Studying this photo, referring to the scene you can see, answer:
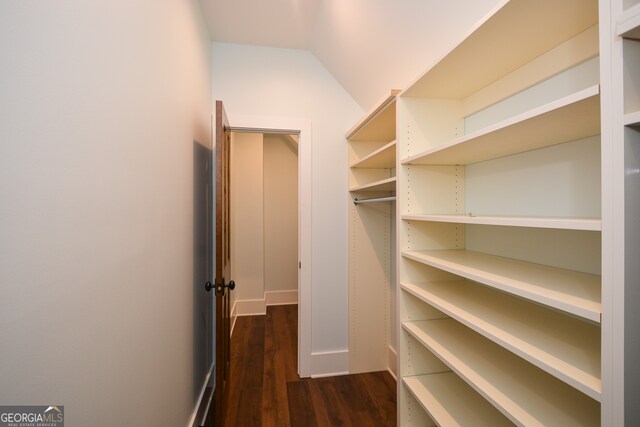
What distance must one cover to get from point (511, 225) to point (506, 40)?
2.11 ft

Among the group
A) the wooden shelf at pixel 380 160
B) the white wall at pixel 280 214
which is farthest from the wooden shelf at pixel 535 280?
the white wall at pixel 280 214

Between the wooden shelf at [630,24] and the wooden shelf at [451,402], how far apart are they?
1.29m

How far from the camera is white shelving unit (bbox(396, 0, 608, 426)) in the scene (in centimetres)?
70

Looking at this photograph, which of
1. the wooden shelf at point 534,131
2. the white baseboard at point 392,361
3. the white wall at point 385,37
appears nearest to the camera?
the wooden shelf at point 534,131

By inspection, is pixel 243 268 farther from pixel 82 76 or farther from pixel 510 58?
pixel 510 58

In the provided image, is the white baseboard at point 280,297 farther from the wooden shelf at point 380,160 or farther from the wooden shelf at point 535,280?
the wooden shelf at point 535,280

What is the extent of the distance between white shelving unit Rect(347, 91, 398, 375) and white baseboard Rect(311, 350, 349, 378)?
60 millimetres

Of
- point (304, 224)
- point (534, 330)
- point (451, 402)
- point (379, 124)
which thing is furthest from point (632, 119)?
point (304, 224)

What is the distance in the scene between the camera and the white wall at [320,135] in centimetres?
233

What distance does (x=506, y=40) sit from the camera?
896 mm

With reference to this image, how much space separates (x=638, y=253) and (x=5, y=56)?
127 centimetres

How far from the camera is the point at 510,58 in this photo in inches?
39.4

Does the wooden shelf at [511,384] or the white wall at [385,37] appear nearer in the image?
the wooden shelf at [511,384]

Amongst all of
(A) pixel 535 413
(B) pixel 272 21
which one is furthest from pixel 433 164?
(B) pixel 272 21
